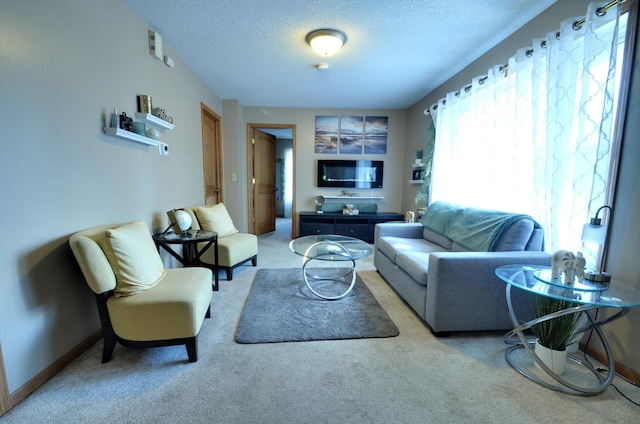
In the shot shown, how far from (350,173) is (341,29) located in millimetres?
2738

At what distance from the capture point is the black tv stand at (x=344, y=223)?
4.62 meters

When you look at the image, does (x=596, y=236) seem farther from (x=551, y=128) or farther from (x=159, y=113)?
(x=159, y=113)

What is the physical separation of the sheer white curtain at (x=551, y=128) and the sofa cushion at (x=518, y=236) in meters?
0.12

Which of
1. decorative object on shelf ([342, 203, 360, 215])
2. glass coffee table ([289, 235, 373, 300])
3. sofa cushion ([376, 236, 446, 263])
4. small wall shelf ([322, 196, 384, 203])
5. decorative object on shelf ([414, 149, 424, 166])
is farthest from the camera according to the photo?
small wall shelf ([322, 196, 384, 203])

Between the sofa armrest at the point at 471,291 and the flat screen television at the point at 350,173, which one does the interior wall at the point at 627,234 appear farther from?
the flat screen television at the point at 350,173

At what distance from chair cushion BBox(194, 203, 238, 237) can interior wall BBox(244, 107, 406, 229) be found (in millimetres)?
1878

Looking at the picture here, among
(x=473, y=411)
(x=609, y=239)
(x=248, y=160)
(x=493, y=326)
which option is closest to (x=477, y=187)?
(x=609, y=239)

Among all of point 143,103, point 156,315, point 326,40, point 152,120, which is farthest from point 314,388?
point 326,40

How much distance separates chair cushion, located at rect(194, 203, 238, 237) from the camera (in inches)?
117

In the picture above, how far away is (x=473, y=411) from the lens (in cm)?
125

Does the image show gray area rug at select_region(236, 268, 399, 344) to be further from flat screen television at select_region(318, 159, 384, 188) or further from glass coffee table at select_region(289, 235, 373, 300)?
flat screen television at select_region(318, 159, 384, 188)

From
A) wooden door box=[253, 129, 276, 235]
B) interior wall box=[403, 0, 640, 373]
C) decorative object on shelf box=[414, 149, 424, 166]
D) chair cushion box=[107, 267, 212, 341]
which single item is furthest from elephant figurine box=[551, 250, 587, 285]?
wooden door box=[253, 129, 276, 235]

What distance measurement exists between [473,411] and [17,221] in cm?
237

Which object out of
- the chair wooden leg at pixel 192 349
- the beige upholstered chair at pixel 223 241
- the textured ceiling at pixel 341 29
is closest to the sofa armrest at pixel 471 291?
the chair wooden leg at pixel 192 349
